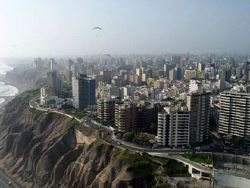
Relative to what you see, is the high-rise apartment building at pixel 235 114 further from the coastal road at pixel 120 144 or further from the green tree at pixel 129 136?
the green tree at pixel 129 136

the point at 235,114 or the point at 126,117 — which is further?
the point at 126,117

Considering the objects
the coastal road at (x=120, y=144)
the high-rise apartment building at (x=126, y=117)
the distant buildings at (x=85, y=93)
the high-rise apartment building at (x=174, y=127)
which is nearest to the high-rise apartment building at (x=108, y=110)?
the coastal road at (x=120, y=144)

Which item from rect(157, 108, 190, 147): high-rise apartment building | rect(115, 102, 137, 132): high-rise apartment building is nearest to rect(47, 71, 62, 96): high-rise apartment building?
rect(115, 102, 137, 132): high-rise apartment building

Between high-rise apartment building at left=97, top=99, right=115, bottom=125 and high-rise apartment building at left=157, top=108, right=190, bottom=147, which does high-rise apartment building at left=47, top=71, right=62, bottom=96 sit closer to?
high-rise apartment building at left=97, top=99, right=115, bottom=125

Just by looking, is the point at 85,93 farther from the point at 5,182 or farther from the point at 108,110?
the point at 5,182

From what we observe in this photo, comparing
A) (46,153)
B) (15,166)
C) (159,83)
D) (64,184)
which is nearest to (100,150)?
(64,184)

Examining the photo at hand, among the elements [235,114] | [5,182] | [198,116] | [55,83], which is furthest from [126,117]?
[55,83]
